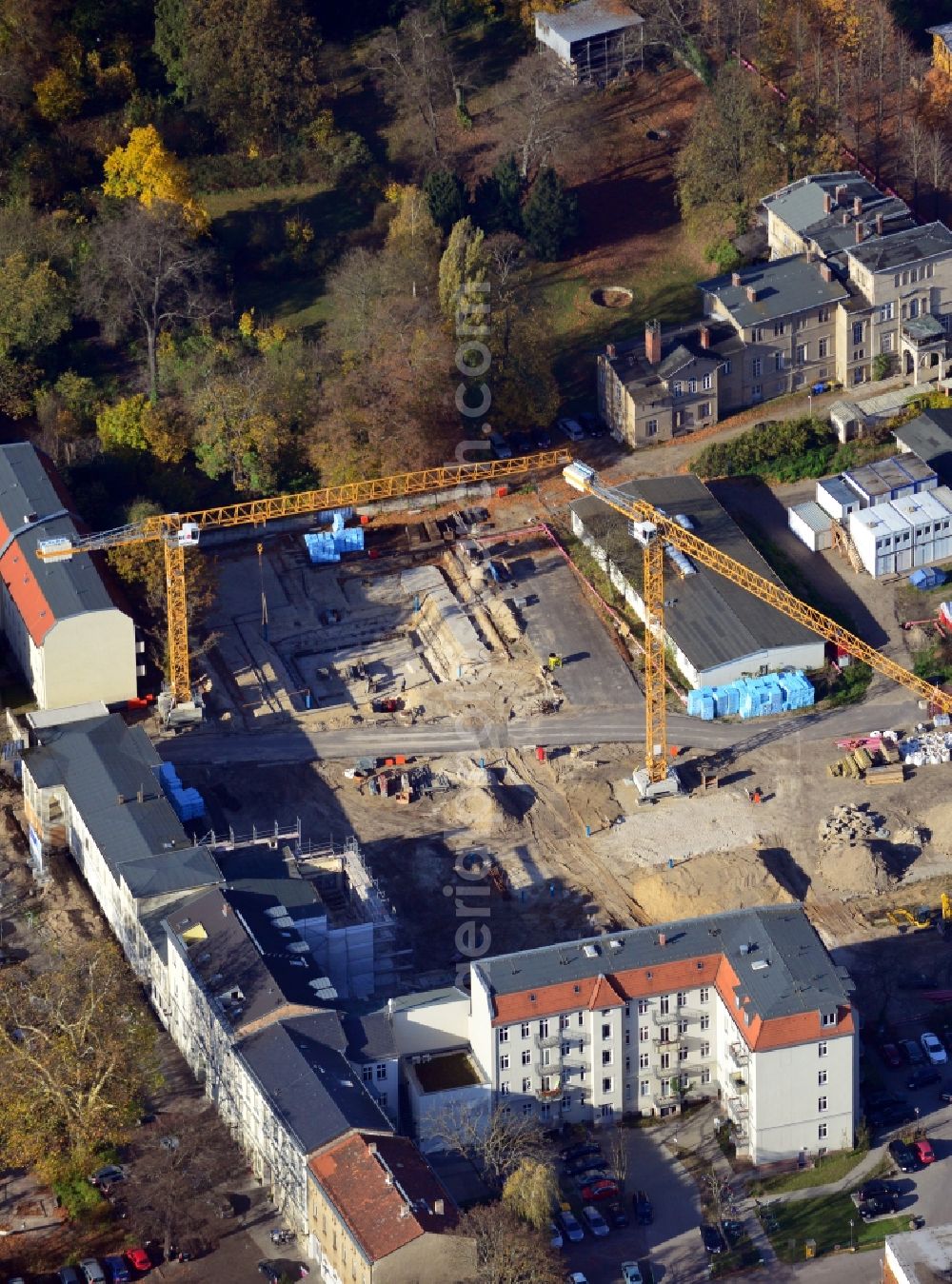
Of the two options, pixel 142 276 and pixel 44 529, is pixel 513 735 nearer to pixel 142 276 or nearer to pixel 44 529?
pixel 44 529

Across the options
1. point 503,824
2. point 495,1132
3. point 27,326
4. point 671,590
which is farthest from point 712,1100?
point 27,326

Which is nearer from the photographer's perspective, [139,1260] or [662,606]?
[139,1260]

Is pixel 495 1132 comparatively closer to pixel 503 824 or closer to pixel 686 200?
pixel 503 824

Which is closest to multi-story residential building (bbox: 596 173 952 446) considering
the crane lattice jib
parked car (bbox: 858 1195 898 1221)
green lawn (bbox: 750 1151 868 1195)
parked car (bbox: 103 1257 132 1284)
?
the crane lattice jib

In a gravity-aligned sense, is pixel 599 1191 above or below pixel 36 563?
below

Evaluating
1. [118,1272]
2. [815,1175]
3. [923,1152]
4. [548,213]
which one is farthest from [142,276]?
[923,1152]

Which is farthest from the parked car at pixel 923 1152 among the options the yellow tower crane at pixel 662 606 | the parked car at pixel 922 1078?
the yellow tower crane at pixel 662 606
